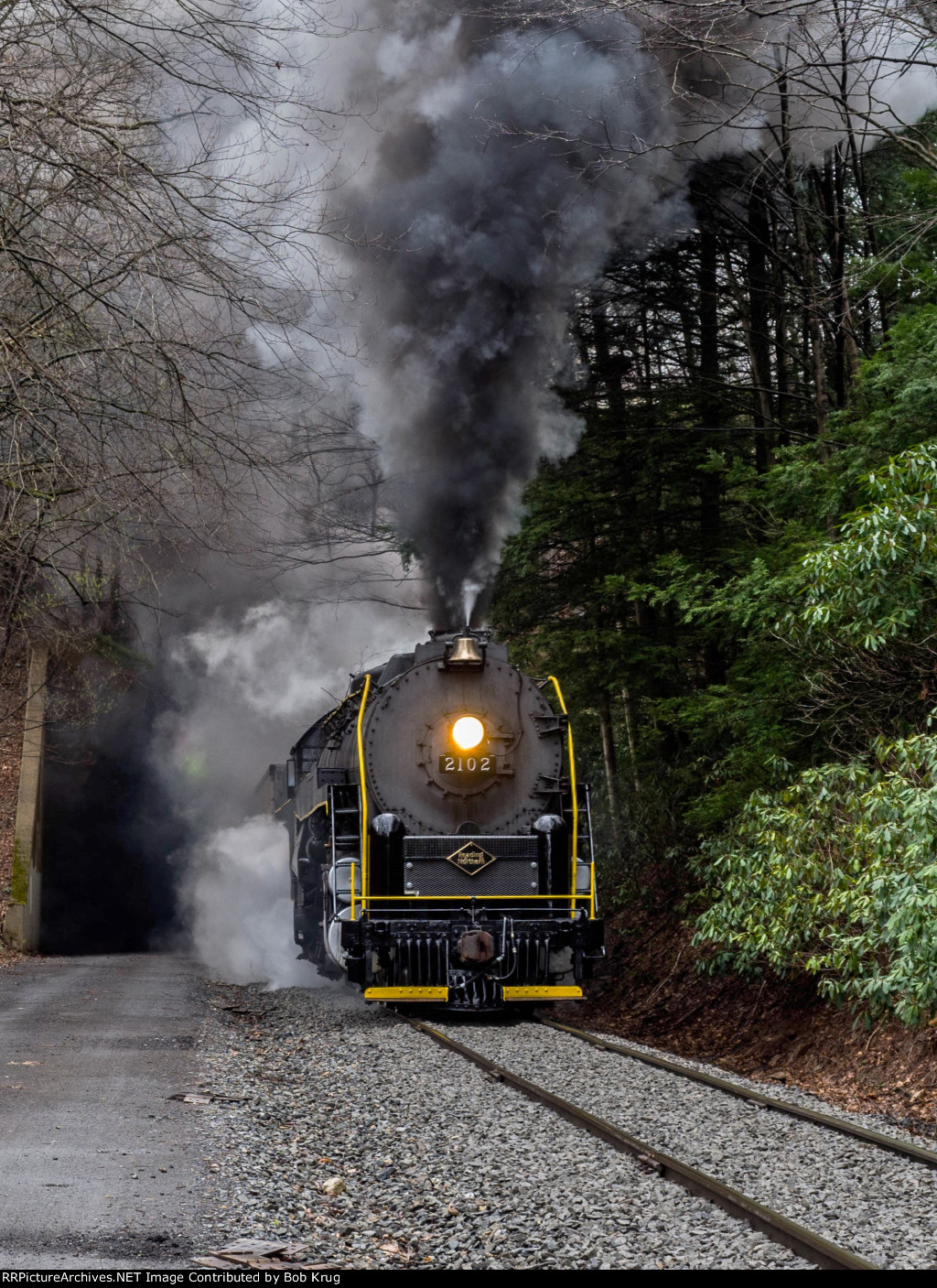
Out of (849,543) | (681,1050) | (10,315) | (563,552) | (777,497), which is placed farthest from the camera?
(563,552)

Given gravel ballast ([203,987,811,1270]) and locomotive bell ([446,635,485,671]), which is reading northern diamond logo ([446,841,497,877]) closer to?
locomotive bell ([446,635,485,671])

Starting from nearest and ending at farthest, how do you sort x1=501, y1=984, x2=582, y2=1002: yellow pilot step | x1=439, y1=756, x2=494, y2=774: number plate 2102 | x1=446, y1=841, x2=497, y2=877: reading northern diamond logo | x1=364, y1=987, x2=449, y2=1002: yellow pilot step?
x1=364, y1=987, x2=449, y2=1002: yellow pilot step < x1=501, y1=984, x2=582, y2=1002: yellow pilot step < x1=446, y1=841, x2=497, y2=877: reading northern diamond logo < x1=439, y1=756, x2=494, y2=774: number plate 2102

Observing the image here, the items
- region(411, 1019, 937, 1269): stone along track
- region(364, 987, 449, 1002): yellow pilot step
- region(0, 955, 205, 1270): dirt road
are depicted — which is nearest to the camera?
region(0, 955, 205, 1270): dirt road

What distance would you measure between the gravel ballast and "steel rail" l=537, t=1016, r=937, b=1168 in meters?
0.89

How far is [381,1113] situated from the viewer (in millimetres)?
6871

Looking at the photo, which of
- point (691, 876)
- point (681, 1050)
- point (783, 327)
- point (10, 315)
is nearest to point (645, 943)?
point (691, 876)

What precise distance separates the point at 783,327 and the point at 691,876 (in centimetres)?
795

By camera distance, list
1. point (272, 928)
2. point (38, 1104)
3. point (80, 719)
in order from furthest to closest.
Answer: point (80, 719) < point (272, 928) < point (38, 1104)

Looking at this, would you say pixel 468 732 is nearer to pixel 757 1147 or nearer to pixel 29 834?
pixel 757 1147

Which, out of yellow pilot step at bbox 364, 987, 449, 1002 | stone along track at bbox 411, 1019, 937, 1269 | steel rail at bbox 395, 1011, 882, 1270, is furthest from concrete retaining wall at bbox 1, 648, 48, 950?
steel rail at bbox 395, 1011, 882, 1270

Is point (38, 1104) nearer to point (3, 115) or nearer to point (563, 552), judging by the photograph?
point (3, 115)

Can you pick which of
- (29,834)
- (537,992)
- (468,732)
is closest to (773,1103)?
(537,992)

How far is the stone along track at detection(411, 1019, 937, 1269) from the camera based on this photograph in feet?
15.3

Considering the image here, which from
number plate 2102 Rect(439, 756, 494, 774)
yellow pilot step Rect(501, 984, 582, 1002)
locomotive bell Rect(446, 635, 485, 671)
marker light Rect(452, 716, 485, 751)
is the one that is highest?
locomotive bell Rect(446, 635, 485, 671)
